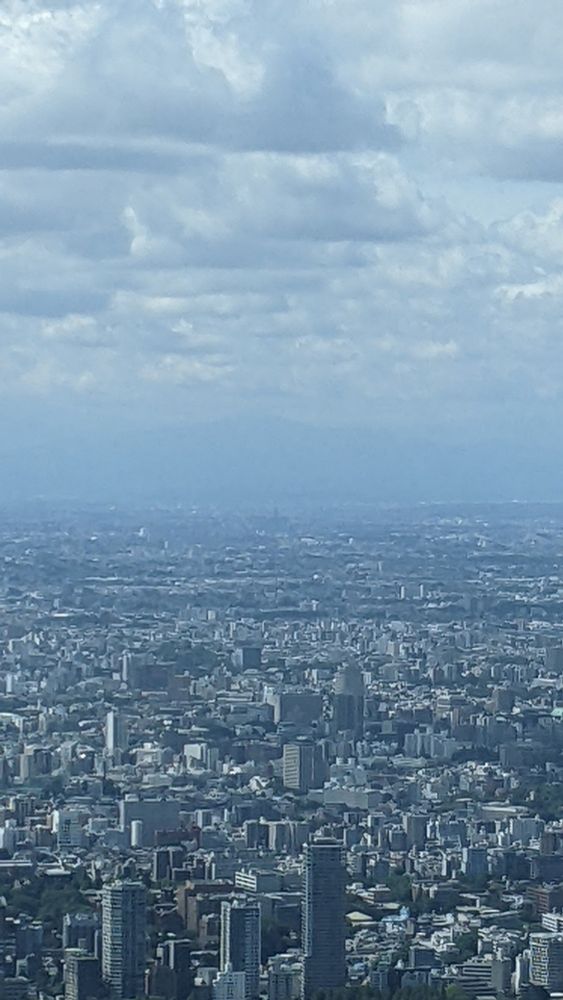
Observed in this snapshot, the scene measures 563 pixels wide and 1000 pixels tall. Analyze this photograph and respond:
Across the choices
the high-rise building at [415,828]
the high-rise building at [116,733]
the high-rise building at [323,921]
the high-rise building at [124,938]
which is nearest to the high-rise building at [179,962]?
the high-rise building at [124,938]

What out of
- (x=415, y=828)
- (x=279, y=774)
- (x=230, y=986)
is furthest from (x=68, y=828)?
(x=230, y=986)

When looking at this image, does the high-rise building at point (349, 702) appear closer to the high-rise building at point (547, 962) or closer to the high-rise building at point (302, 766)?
the high-rise building at point (302, 766)

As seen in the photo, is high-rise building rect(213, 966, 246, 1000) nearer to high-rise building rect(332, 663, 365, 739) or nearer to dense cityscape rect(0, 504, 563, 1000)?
dense cityscape rect(0, 504, 563, 1000)

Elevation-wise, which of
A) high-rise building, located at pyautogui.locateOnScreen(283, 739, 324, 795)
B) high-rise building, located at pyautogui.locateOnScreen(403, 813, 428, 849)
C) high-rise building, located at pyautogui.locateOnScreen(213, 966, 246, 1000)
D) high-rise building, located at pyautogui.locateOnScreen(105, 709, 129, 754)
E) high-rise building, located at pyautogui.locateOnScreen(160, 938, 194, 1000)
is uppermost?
high-rise building, located at pyautogui.locateOnScreen(105, 709, 129, 754)

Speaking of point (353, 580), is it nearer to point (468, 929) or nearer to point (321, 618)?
point (321, 618)

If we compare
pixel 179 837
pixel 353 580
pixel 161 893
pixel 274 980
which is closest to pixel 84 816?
pixel 179 837

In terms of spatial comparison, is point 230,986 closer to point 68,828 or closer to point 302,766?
point 68,828

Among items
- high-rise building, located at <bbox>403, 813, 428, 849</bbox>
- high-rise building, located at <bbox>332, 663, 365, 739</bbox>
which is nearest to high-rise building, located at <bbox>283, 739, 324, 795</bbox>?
high-rise building, located at <bbox>332, 663, 365, 739</bbox>
